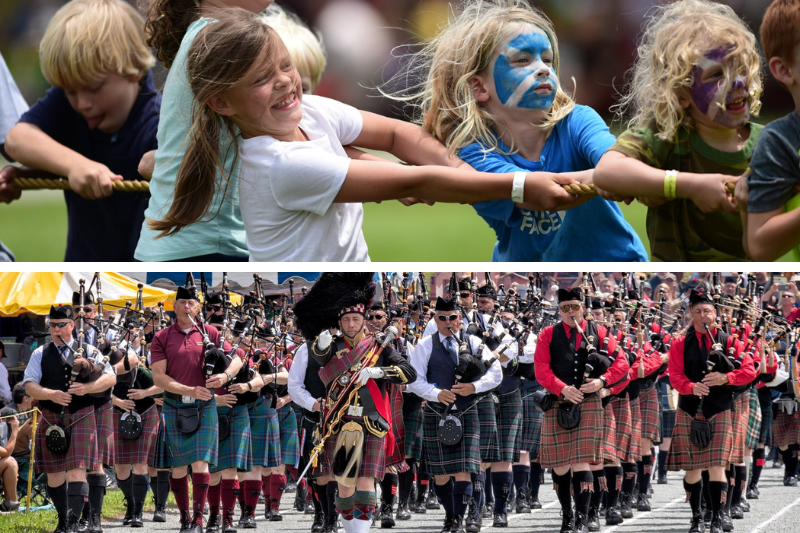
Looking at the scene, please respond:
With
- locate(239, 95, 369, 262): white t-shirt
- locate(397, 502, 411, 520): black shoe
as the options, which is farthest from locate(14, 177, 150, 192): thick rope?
locate(397, 502, 411, 520): black shoe

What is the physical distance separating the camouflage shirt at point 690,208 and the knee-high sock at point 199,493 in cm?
176

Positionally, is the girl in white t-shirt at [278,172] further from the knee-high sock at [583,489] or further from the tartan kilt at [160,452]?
the knee-high sock at [583,489]

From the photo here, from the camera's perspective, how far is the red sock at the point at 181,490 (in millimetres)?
3712

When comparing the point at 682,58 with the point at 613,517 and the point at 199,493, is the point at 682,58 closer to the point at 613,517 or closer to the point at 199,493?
the point at 613,517

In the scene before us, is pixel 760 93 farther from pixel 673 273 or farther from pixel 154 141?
pixel 154 141

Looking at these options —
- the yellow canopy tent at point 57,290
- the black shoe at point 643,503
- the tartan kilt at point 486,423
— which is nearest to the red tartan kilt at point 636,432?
the black shoe at point 643,503

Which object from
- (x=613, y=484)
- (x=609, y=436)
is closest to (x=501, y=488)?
(x=613, y=484)

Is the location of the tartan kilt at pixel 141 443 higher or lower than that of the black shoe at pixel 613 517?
higher

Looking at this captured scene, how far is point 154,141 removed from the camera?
3797 millimetres

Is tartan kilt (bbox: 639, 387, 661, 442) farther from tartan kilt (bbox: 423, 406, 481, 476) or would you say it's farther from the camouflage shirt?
the camouflage shirt

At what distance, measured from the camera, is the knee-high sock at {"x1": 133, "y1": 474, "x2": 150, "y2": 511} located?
3.60 metres

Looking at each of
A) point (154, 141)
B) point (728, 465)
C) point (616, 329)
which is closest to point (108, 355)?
point (154, 141)

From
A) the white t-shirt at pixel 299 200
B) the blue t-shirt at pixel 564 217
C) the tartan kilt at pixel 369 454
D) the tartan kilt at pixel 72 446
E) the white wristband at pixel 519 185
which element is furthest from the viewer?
the tartan kilt at pixel 72 446

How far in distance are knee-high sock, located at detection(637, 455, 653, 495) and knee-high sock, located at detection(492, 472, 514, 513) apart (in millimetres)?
475
